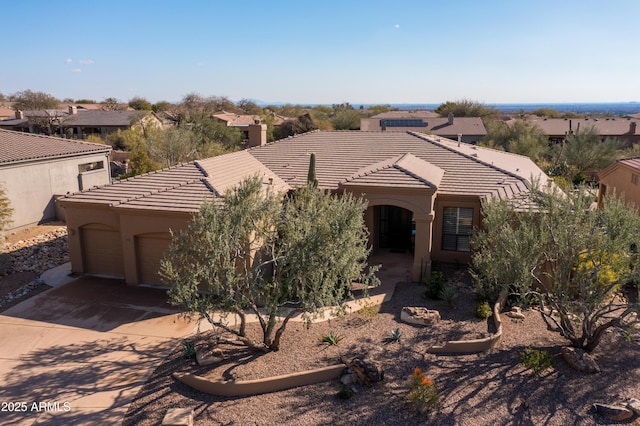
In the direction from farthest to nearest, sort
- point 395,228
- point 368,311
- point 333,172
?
1. point 333,172
2. point 395,228
3. point 368,311

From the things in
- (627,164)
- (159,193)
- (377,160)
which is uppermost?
(377,160)

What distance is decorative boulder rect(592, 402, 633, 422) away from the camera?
10.3 metres

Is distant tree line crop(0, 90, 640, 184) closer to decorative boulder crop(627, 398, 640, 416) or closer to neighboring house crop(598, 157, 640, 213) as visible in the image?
neighboring house crop(598, 157, 640, 213)

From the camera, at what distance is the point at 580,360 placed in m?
12.2

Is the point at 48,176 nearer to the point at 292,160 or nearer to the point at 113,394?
the point at 292,160

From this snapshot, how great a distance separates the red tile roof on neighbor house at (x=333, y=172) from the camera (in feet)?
61.8

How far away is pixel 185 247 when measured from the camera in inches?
480

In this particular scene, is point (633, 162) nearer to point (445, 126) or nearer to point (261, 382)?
point (261, 382)

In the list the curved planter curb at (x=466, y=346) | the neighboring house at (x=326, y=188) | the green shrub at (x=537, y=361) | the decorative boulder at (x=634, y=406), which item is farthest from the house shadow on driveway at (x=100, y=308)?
the decorative boulder at (x=634, y=406)

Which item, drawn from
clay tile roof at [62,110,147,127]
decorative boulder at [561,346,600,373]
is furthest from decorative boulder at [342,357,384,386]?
clay tile roof at [62,110,147,127]

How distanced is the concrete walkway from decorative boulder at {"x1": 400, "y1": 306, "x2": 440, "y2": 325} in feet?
5.82

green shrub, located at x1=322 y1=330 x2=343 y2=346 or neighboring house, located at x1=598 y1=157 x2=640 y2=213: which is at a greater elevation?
neighboring house, located at x1=598 y1=157 x2=640 y2=213

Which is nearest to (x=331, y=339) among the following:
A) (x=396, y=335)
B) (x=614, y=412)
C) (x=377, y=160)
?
(x=396, y=335)

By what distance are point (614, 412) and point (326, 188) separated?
14124 mm
